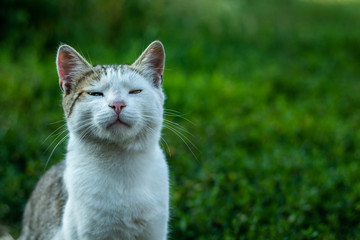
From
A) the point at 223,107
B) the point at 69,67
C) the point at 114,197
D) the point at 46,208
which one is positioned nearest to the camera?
the point at 114,197

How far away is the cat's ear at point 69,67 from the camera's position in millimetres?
2867

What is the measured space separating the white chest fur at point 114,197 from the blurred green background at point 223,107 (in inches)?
28.0

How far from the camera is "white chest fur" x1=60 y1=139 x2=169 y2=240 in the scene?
266 centimetres

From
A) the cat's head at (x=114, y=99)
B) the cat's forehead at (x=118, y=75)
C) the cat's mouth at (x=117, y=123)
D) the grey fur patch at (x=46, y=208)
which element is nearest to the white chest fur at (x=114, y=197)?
the cat's head at (x=114, y=99)

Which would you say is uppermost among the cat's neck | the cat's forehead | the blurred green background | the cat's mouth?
the cat's forehead

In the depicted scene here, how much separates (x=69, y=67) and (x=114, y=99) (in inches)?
20.6

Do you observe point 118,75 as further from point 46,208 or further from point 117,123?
point 46,208

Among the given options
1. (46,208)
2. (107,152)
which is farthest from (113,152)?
(46,208)

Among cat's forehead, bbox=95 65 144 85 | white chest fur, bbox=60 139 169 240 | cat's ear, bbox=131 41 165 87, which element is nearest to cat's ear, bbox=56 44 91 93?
cat's forehead, bbox=95 65 144 85

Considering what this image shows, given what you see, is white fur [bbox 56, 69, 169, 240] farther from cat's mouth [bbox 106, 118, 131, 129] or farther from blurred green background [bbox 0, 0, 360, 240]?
blurred green background [bbox 0, 0, 360, 240]

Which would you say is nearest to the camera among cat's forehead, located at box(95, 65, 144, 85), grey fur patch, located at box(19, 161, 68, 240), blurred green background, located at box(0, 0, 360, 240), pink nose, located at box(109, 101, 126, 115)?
pink nose, located at box(109, 101, 126, 115)

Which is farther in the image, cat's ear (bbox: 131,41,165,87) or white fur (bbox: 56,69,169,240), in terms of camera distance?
cat's ear (bbox: 131,41,165,87)

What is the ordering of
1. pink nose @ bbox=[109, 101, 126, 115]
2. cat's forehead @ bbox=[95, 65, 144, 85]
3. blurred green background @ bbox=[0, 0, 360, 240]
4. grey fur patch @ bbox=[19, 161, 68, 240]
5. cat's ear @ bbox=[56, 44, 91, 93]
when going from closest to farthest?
pink nose @ bbox=[109, 101, 126, 115]
cat's forehead @ bbox=[95, 65, 144, 85]
cat's ear @ bbox=[56, 44, 91, 93]
grey fur patch @ bbox=[19, 161, 68, 240]
blurred green background @ bbox=[0, 0, 360, 240]

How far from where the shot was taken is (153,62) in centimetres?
298
